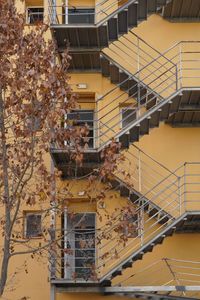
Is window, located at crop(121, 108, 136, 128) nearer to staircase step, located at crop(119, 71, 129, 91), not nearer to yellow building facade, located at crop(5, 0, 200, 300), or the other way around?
yellow building facade, located at crop(5, 0, 200, 300)

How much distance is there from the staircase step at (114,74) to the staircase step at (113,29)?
2.48ft

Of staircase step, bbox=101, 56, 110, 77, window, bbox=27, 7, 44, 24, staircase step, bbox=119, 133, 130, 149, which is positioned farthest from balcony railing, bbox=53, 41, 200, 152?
window, bbox=27, 7, 44, 24

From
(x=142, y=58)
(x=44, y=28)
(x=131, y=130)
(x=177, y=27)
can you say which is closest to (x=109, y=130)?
(x=131, y=130)

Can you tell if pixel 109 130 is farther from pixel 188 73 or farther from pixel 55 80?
pixel 55 80

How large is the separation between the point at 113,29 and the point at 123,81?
1666mm

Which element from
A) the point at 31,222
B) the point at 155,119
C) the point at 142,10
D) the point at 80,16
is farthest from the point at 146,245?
the point at 80,16

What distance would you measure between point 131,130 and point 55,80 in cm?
454

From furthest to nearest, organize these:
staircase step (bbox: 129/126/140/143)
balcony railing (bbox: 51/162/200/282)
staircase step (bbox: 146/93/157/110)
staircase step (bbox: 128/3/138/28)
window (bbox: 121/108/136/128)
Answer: window (bbox: 121/108/136/128) < staircase step (bbox: 146/93/157/110) < staircase step (bbox: 128/3/138/28) < balcony railing (bbox: 51/162/200/282) < staircase step (bbox: 129/126/140/143)

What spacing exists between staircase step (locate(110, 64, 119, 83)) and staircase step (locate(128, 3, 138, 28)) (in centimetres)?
118

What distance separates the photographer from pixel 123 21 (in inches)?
609

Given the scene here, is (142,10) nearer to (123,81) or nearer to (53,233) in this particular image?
(123,81)

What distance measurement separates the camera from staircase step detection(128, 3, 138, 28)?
15.4 m

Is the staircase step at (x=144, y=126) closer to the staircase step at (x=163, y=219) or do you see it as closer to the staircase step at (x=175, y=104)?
the staircase step at (x=175, y=104)

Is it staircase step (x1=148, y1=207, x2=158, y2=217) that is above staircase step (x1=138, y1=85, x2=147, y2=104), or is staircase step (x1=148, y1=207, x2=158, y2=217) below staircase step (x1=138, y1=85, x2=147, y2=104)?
below
